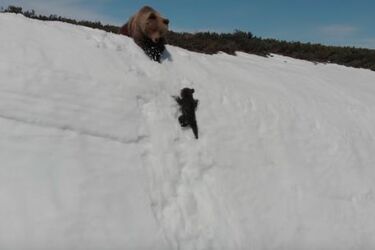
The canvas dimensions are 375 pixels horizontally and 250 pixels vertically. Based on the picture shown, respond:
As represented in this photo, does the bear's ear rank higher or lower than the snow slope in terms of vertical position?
higher

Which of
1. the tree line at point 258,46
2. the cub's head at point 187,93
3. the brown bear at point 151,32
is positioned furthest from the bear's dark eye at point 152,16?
the tree line at point 258,46

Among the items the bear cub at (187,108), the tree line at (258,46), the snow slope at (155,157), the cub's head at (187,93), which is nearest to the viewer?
the snow slope at (155,157)

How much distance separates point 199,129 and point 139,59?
1.48 metres

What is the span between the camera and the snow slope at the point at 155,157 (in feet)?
18.0

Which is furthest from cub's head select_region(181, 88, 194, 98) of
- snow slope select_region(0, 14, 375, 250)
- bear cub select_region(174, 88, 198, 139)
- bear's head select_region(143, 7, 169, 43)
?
bear's head select_region(143, 7, 169, 43)

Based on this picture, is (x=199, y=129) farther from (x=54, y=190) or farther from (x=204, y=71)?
(x=54, y=190)

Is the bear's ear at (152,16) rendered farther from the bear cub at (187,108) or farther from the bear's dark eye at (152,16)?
the bear cub at (187,108)

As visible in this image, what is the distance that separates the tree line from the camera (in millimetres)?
15945

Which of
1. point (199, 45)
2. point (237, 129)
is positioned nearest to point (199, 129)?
point (237, 129)

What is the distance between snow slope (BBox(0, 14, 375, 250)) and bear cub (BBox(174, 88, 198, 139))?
0.44 ft

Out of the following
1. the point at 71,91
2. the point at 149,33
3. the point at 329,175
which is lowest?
the point at 329,175

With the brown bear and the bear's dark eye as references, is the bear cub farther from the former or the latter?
the bear's dark eye

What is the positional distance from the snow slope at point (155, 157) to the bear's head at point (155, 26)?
35 cm

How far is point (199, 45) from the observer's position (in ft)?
51.6
